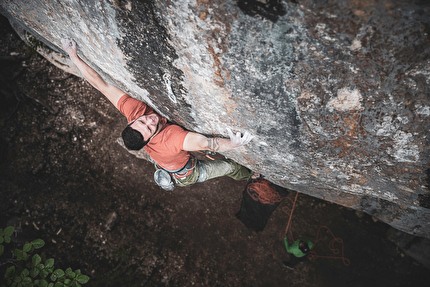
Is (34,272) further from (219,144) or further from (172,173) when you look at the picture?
(219,144)

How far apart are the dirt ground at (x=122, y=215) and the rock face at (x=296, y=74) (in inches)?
74.3

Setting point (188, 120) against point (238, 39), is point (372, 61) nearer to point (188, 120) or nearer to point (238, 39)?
point (238, 39)

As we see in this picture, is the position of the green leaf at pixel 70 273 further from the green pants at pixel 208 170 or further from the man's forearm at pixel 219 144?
the man's forearm at pixel 219 144

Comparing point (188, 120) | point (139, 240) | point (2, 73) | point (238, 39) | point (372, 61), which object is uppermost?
point (372, 61)

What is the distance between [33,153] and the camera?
4.39 m

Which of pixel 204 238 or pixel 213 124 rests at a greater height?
pixel 213 124

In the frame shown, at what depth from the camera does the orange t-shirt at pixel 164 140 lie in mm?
2922

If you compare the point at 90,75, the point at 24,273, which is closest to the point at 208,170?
the point at 90,75

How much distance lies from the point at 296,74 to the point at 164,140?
175 cm

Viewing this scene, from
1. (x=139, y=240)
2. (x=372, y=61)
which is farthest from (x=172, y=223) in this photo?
(x=372, y=61)

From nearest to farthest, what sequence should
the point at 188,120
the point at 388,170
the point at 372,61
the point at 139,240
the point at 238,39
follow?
1. the point at 372,61
2. the point at 238,39
3. the point at 388,170
4. the point at 188,120
5. the point at 139,240

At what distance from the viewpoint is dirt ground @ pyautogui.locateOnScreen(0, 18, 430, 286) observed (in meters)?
4.16

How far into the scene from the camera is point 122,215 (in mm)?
4320

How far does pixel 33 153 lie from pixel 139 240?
7.45 feet
